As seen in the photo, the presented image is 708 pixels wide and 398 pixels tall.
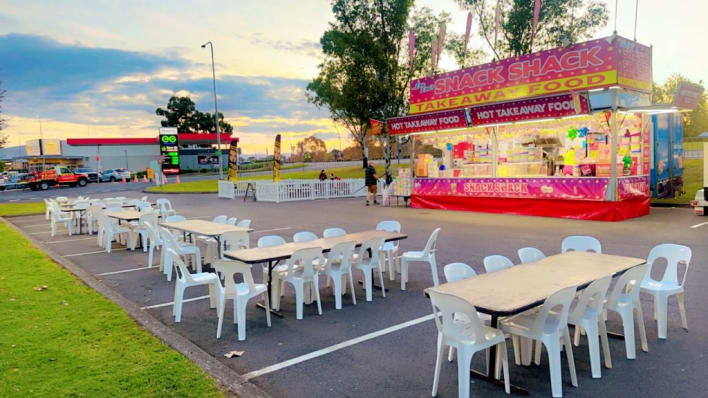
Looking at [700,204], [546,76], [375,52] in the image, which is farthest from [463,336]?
[375,52]

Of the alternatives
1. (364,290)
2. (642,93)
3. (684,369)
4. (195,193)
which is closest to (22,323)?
(364,290)

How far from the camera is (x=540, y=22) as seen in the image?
28359mm

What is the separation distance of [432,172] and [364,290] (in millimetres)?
12135

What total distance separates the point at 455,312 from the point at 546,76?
47.0ft

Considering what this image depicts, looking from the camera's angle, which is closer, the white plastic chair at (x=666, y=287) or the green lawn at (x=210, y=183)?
the white plastic chair at (x=666, y=287)

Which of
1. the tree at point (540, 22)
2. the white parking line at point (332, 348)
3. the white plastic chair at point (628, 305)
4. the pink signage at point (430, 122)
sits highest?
the tree at point (540, 22)

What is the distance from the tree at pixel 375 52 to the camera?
2909cm

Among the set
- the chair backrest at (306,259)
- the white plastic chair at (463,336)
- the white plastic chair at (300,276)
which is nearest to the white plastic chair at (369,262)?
the white plastic chair at (300,276)

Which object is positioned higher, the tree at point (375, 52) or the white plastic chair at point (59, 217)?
the tree at point (375, 52)

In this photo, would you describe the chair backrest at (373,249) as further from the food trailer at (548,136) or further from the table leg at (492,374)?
the food trailer at (548,136)

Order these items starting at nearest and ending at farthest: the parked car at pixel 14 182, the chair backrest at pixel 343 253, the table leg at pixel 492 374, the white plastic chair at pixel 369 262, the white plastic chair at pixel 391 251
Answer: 1. the table leg at pixel 492 374
2. the chair backrest at pixel 343 253
3. the white plastic chair at pixel 369 262
4. the white plastic chair at pixel 391 251
5. the parked car at pixel 14 182

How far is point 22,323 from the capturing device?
529cm

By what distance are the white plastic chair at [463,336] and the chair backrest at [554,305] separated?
0.97 ft

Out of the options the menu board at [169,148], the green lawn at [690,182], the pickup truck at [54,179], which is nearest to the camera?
the green lawn at [690,182]
